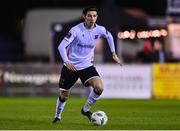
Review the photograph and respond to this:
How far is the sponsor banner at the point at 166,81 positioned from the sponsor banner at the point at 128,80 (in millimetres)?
212

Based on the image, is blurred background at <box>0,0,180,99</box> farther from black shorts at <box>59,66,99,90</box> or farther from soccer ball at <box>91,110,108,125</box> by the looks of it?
soccer ball at <box>91,110,108,125</box>

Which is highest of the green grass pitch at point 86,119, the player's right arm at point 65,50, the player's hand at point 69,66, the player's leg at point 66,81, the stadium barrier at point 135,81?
the player's right arm at point 65,50

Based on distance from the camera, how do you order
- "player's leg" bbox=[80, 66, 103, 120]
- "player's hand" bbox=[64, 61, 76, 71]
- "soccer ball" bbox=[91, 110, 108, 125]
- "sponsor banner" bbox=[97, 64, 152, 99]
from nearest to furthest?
"player's hand" bbox=[64, 61, 76, 71] → "soccer ball" bbox=[91, 110, 108, 125] → "player's leg" bbox=[80, 66, 103, 120] → "sponsor banner" bbox=[97, 64, 152, 99]

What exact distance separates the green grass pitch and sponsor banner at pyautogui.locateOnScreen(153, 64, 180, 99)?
337 centimetres

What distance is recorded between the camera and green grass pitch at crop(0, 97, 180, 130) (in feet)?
54.3

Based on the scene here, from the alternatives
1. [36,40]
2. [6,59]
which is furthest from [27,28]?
[6,59]

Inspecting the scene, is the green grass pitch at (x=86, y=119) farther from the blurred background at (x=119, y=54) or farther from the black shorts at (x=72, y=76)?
the blurred background at (x=119, y=54)

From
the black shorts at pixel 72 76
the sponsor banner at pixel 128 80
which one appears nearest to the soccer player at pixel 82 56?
the black shorts at pixel 72 76

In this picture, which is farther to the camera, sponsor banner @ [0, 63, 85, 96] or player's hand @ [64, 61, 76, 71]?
sponsor banner @ [0, 63, 85, 96]

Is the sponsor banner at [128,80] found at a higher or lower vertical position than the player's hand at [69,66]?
lower

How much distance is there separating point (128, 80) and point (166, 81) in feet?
4.33

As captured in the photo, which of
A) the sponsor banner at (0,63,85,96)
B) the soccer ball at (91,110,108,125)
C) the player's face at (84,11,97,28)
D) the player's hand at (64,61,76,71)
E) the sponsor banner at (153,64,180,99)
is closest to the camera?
the player's hand at (64,61,76,71)

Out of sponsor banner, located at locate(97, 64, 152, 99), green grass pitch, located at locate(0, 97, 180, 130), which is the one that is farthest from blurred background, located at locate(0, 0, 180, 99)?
green grass pitch, located at locate(0, 97, 180, 130)

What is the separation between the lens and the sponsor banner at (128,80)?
30.2m
